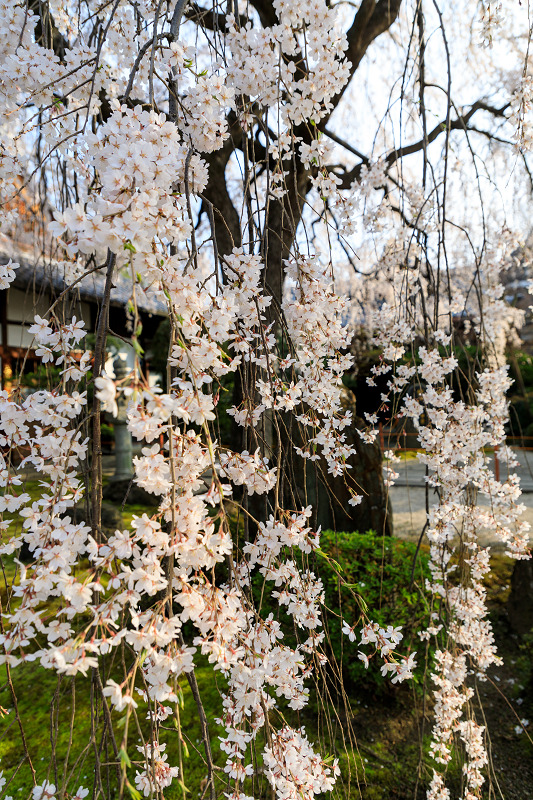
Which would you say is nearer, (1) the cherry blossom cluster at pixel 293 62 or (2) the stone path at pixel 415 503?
(1) the cherry blossom cluster at pixel 293 62

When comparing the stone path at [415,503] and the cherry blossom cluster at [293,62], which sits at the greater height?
the cherry blossom cluster at [293,62]

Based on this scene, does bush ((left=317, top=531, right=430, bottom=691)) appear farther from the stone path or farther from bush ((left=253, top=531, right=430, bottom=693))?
the stone path

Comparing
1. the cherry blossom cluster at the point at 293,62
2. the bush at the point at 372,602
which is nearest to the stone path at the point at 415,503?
the bush at the point at 372,602

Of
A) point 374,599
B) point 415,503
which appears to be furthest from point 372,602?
point 415,503

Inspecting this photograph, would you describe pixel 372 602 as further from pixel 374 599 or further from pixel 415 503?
pixel 415 503

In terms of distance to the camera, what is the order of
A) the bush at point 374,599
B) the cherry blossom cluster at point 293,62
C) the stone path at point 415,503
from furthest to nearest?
the stone path at point 415,503, the bush at point 374,599, the cherry blossom cluster at point 293,62


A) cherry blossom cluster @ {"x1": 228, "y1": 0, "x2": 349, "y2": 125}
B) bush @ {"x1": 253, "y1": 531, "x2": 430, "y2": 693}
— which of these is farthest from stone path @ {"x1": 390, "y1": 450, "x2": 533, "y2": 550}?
cherry blossom cluster @ {"x1": 228, "y1": 0, "x2": 349, "y2": 125}

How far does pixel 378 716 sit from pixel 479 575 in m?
0.92

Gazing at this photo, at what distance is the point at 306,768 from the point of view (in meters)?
0.95

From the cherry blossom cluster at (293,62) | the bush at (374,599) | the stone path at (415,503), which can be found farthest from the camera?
the stone path at (415,503)

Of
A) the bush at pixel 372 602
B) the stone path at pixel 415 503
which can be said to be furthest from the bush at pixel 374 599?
the stone path at pixel 415 503

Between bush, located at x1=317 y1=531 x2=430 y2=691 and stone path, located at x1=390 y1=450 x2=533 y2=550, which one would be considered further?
stone path, located at x1=390 y1=450 x2=533 y2=550

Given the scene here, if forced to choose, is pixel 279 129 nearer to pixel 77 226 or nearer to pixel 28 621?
pixel 77 226

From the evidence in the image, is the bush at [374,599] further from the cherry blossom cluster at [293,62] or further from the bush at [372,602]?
the cherry blossom cluster at [293,62]
